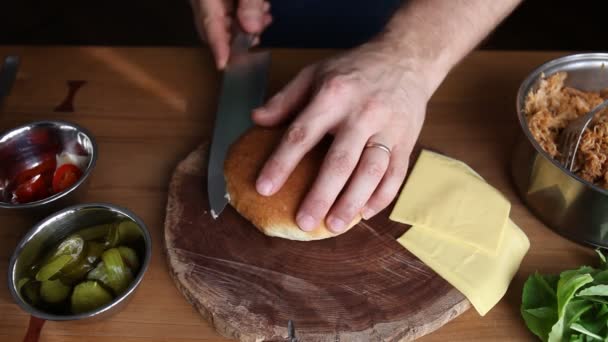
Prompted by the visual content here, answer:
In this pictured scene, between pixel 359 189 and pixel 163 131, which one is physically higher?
pixel 359 189

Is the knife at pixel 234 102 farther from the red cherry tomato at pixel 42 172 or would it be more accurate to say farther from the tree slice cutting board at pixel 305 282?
the red cherry tomato at pixel 42 172

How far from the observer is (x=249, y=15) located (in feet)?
5.56

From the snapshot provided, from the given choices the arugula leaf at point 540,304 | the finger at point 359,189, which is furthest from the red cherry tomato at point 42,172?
the arugula leaf at point 540,304

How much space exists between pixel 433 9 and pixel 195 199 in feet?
2.92

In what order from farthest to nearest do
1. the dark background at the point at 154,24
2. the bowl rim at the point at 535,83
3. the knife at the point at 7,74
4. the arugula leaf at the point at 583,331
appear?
the dark background at the point at 154,24, the knife at the point at 7,74, the bowl rim at the point at 535,83, the arugula leaf at the point at 583,331

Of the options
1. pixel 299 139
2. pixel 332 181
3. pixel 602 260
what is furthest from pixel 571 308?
pixel 299 139

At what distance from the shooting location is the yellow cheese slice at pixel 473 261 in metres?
1.29

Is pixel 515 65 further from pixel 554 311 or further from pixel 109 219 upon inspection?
pixel 109 219

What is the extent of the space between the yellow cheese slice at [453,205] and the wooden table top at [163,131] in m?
0.12

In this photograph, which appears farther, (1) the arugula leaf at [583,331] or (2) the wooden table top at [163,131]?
(2) the wooden table top at [163,131]

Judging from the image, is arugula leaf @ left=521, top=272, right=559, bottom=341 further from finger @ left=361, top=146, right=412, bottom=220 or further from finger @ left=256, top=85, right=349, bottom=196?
finger @ left=256, top=85, right=349, bottom=196

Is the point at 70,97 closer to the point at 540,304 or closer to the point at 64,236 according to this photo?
the point at 64,236

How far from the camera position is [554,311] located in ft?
3.94

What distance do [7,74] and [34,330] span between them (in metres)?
0.97
